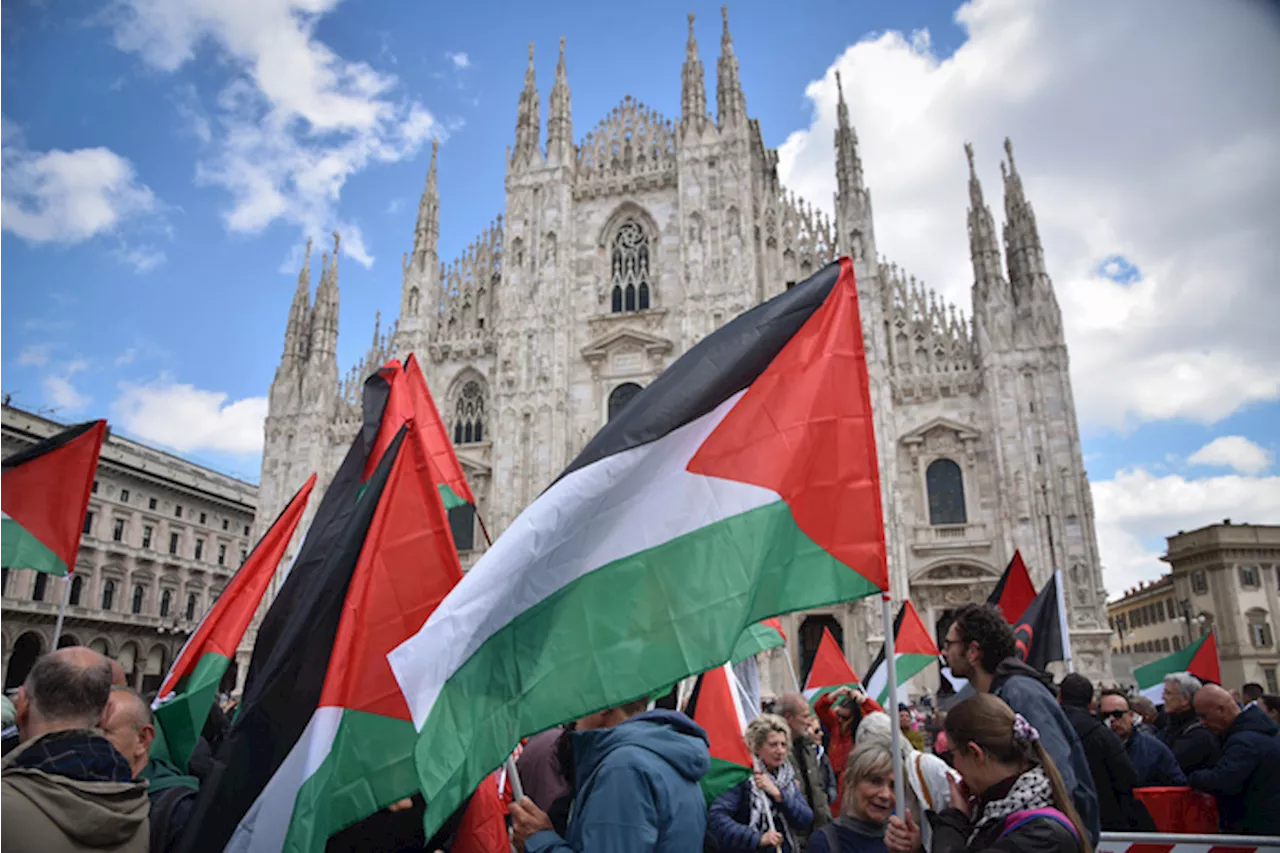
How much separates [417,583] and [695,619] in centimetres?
141

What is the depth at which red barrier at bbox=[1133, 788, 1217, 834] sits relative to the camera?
5.63m

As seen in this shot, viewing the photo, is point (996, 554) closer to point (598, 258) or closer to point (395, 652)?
point (598, 258)

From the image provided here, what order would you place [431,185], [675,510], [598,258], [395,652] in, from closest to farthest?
1. [395,652]
2. [675,510]
3. [598,258]
4. [431,185]

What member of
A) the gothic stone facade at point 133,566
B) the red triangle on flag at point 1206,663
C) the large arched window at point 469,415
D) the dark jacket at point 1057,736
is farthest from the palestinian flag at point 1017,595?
the gothic stone facade at point 133,566

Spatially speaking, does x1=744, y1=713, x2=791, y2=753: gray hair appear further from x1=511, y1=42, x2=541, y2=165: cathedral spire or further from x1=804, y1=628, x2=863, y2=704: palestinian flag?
x1=511, y1=42, x2=541, y2=165: cathedral spire

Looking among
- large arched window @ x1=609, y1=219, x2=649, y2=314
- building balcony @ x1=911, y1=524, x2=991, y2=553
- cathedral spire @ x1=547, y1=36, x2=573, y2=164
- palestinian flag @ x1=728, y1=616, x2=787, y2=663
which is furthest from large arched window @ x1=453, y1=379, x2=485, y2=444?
palestinian flag @ x1=728, y1=616, x2=787, y2=663

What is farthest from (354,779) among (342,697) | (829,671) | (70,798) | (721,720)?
(829,671)

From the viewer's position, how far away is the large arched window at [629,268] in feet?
94.4

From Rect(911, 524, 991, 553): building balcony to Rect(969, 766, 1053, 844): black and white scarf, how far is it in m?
22.3

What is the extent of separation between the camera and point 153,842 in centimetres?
335

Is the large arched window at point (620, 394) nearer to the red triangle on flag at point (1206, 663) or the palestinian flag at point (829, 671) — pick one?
the palestinian flag at point (829, 671)

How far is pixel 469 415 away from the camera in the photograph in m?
29.7

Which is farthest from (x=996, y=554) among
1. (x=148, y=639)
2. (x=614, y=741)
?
(x=148, y=639)

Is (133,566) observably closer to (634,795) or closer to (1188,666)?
(1188,666)
